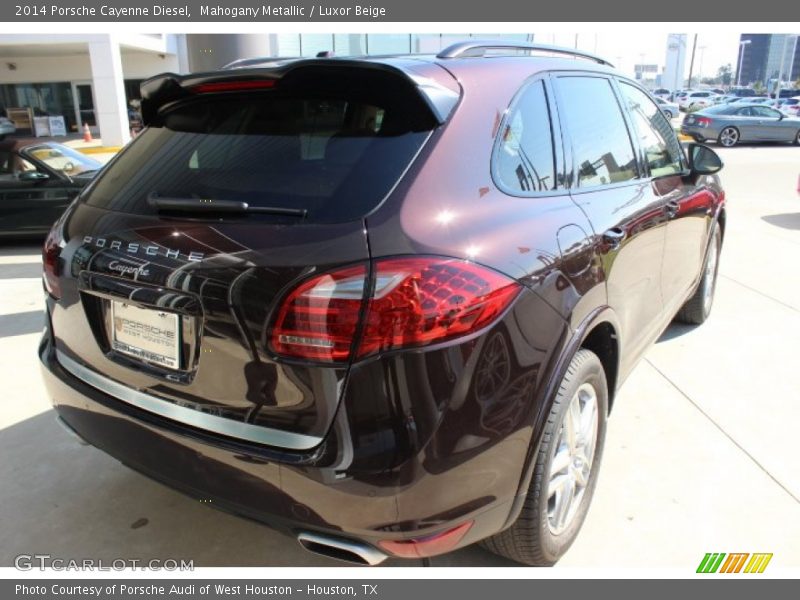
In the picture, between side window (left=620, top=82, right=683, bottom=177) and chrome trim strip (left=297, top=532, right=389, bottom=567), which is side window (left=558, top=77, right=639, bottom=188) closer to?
side window (left=620, top=82, right=683, bottom=177)

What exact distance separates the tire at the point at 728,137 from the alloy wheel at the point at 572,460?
22.0m

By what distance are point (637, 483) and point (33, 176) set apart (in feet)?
25.3

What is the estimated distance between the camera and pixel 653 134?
3611mm

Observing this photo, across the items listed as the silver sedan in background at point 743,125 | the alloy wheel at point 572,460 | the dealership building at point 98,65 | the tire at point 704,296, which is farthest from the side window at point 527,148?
the silver sedan in background at point 743,125

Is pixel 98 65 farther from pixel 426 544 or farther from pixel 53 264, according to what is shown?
pixel 426 544

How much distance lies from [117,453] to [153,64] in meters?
31.0

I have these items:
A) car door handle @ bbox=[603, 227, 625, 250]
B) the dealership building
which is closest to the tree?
the dealership building

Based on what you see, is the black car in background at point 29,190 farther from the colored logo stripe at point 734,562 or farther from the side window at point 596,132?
the colored logo stripe at point 734,562

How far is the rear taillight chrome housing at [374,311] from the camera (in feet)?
5.63

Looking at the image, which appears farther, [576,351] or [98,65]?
[98,65]

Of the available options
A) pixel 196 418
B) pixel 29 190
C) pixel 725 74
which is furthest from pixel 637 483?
pixel 725 74

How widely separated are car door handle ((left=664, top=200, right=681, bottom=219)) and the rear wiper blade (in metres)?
2.22

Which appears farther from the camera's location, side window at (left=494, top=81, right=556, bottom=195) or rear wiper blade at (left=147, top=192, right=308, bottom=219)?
side window at (left=494, top=81, right=556, bottom=195)

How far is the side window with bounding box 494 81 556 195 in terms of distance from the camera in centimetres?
216
